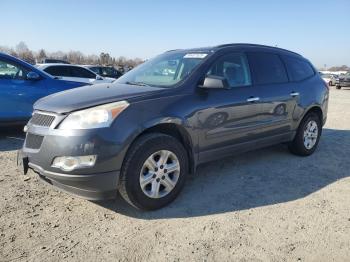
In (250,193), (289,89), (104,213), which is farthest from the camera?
(289,89)

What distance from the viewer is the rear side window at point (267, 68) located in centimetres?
496

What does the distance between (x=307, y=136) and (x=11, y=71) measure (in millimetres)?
5497

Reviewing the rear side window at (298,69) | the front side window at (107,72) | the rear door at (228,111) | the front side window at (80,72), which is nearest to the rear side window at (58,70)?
the front side window at (80,72)

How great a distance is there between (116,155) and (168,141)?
2.05ft

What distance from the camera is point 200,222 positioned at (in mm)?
3529

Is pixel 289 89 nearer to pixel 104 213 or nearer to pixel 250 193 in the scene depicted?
pixel 250 193

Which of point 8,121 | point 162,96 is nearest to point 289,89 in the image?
point 162,96

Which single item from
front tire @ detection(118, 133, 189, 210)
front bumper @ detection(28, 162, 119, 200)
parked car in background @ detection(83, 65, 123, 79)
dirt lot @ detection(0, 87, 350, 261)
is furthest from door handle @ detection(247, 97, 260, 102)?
parked car in background @ detection(83, 65, 123, 79)

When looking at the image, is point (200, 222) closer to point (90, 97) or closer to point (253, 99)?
point (90, 97)

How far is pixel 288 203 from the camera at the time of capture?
13.2 feet

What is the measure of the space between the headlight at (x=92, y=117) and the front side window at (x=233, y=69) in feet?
4.84

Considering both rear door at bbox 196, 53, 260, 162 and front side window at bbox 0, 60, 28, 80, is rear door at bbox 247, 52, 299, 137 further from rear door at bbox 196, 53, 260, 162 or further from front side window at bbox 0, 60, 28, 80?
front side window at bbox 0, 60, 28, 80

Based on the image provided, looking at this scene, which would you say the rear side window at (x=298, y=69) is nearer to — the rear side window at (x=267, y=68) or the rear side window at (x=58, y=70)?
the rear side window at (x=267, y=68)

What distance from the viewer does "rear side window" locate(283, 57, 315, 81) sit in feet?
18.6
